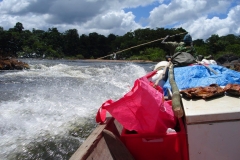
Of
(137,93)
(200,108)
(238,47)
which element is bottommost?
(238,47)

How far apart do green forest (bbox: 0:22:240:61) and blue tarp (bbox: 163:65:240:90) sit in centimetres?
5828

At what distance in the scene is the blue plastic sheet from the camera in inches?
119

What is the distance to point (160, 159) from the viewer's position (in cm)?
235

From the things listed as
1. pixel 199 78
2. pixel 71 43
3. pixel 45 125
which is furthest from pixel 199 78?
pixel 71 43

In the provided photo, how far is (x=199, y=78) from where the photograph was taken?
3273 millimetres

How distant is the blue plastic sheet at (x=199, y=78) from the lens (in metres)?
3.02

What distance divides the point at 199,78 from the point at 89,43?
303ft

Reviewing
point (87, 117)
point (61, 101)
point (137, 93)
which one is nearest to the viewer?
point (137, 93)

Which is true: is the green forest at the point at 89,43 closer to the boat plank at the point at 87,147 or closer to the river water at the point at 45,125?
the river water at the point at 45,125

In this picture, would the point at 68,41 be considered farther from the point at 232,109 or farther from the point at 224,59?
the point at 232,109

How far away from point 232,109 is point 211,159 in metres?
0.41

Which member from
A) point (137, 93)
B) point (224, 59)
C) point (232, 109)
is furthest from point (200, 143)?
point (224, 59)

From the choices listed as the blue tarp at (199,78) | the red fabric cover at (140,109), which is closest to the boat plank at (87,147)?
the red fabric cover at (140,109)

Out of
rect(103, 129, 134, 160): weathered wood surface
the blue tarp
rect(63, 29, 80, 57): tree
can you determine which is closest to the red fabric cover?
rect(103, 129, 134, 160): weathered wood surface
